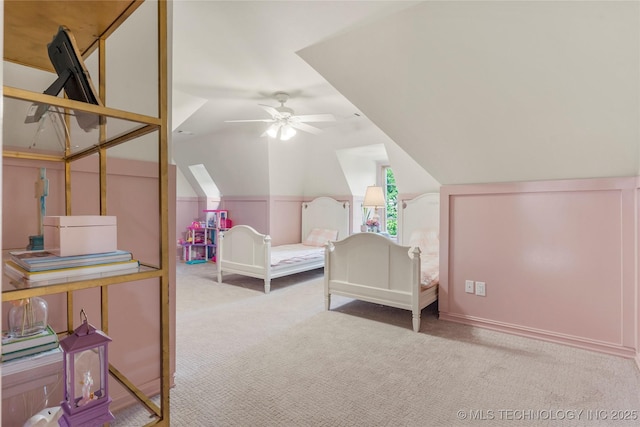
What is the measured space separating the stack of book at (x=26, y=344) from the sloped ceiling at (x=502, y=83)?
2378 mm

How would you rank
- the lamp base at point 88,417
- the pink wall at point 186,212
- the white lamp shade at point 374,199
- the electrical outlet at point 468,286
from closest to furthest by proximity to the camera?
the lamp base at point 88,417
the electrical outlet at point 468,286
the white lamp shade at point 374,199
the pink wall at point 186,212

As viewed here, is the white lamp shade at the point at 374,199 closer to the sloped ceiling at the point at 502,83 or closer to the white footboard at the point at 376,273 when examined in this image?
the white footboard at the point at 376,273

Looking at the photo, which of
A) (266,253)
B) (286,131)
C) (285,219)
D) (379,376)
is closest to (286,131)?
(286,131)

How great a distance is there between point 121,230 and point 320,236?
4.42m

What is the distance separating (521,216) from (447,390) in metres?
1.60

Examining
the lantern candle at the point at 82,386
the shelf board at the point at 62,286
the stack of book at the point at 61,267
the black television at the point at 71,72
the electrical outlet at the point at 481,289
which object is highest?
the black television at the point at 71,72

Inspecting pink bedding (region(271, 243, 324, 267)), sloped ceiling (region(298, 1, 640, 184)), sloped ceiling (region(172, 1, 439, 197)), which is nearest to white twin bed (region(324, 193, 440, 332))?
sloped ceiling (region(298, 1, 640, 184))

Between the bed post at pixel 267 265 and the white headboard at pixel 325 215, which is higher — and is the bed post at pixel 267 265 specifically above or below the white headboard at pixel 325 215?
below

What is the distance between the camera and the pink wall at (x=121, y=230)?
4.85 feet

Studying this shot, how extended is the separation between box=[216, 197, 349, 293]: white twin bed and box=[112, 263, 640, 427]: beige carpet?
1.09m

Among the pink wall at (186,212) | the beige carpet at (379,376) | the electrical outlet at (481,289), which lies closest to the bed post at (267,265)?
the beige carpet at (379,376)

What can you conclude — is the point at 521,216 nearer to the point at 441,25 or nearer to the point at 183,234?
the point at 441,25

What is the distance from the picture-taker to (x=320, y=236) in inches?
240

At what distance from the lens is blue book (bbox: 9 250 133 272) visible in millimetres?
Answer: 910
